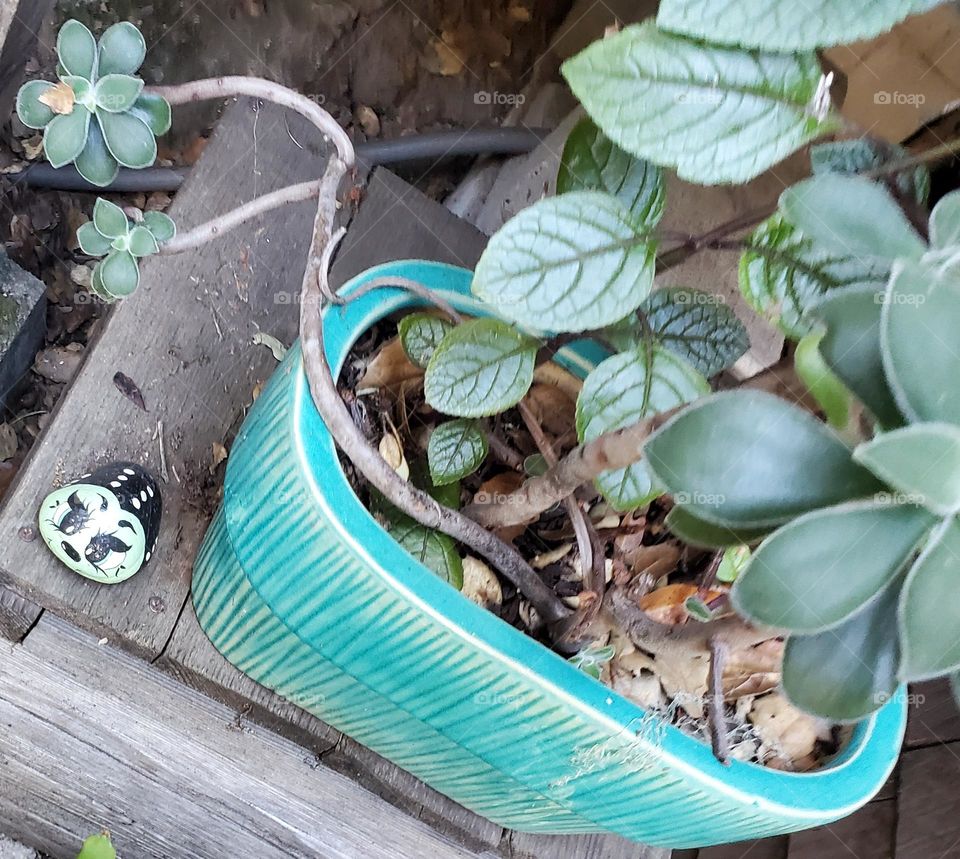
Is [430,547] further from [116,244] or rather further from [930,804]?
[930,804]

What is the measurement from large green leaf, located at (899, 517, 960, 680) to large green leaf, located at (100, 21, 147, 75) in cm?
55

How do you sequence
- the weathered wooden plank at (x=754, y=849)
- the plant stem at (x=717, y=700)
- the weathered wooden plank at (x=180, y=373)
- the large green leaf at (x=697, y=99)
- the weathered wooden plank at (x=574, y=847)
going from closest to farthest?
the large green leaf at (x=697, y=99)
the plant stem at (x=717, y=700)
the weathered wooden plank at (x=180, y=373)
the weathered wooden plank at (x=574, y=847)
the weathered wooden plank at (x=754, y=849)

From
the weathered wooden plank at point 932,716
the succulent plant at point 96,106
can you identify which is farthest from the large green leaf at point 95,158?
the weathered wooden plank at point 932,716

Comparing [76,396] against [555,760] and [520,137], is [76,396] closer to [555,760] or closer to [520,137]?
[555,760]

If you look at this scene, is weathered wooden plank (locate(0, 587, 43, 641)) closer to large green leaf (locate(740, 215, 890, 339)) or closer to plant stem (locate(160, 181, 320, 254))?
plant stem (locate(160, 181, 320, 254))

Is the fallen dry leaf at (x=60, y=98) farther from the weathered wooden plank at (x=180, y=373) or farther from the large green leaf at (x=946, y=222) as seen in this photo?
the large green leaf at (x=946, y=222)

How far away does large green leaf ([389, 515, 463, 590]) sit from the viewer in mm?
660

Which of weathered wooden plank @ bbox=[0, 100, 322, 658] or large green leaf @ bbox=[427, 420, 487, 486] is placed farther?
weathered wooden plank @ bbox=[0, 100, 322, 658]

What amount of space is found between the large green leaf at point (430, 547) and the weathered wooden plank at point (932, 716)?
0.64m

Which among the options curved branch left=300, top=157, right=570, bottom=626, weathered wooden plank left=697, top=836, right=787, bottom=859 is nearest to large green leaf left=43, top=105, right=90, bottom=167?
curved branch left=300, top=157, right=570, bottom=626

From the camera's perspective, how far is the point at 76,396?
2.72ft

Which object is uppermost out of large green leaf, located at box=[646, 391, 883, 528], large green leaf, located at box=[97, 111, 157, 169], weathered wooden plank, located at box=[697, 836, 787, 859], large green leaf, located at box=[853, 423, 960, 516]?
Result: large green leaf, located at box=[97, 111, 157, 169]

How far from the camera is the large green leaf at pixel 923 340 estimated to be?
366 millimetres

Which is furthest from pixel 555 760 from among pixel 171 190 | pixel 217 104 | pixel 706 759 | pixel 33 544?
pixel 217 104
